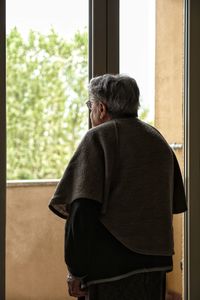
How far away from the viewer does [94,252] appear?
176cm

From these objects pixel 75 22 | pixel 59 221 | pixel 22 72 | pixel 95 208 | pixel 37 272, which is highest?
pixel 75 22

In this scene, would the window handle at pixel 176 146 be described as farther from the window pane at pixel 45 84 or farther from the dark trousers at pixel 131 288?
the dark trousers at pixel 131 288

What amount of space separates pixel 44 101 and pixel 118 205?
2.78ft

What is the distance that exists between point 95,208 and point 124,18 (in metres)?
1.24

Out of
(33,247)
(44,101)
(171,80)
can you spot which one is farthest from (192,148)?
(33,247)

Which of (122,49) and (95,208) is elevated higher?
(122,49)

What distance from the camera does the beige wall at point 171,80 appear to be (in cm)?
272

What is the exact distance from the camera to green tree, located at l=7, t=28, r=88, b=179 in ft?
7.71

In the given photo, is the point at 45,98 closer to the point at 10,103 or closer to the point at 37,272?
the point at 10,103

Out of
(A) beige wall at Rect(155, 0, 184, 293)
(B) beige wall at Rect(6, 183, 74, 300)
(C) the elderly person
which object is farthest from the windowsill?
(A) beige wall at Rect(155, 0, 184, 293)

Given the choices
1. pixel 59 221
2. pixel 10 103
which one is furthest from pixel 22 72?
pixel 59 221

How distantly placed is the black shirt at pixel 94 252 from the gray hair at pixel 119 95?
0.36m

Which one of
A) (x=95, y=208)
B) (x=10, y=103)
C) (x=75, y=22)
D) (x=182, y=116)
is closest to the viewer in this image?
(x=95, y=208)

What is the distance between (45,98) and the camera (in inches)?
95.0
